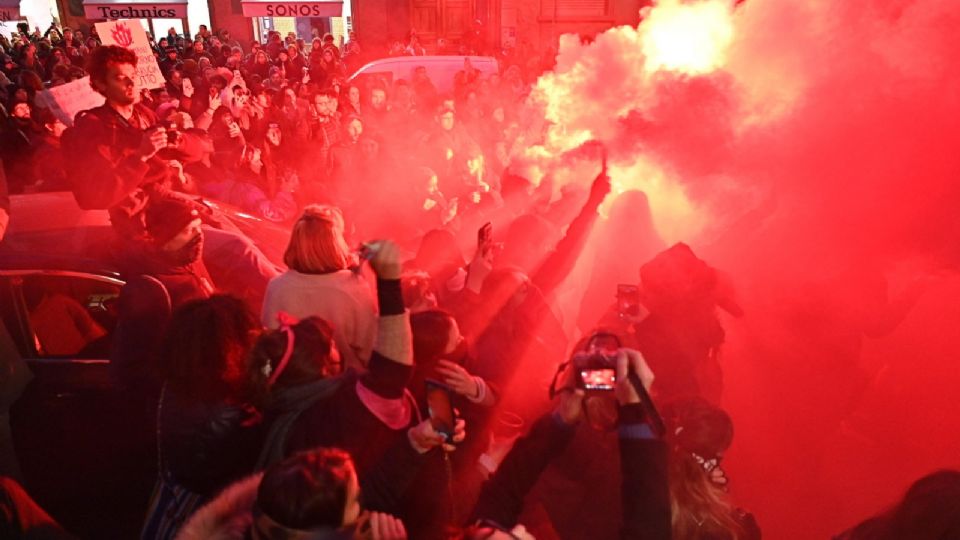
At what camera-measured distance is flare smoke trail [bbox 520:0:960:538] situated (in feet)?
15.5

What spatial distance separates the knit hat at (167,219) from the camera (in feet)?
11.0

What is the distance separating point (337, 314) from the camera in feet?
10.5

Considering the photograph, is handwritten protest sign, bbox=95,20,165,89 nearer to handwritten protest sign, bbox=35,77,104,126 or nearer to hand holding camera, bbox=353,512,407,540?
handwritten protest sign, bbox=35,77,104,126

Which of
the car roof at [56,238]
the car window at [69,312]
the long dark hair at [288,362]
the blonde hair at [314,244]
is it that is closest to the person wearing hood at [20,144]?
the car roof at [56,238]

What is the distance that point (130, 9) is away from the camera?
2316 centimetres

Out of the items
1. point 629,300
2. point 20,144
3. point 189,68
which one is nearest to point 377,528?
point 629,300

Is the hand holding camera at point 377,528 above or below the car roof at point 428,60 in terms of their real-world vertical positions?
below

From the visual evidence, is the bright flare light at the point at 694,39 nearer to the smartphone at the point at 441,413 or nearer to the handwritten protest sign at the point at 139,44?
the smartphone at the point at 441,413

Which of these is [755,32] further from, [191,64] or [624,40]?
[191,64]

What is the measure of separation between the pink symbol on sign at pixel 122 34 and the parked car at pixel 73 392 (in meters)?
3.23

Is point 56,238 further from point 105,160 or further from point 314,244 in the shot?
point 314,244

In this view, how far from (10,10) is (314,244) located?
30.0 metres

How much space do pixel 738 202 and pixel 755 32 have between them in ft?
5.02

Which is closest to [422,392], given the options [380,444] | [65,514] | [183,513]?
[380,444]
